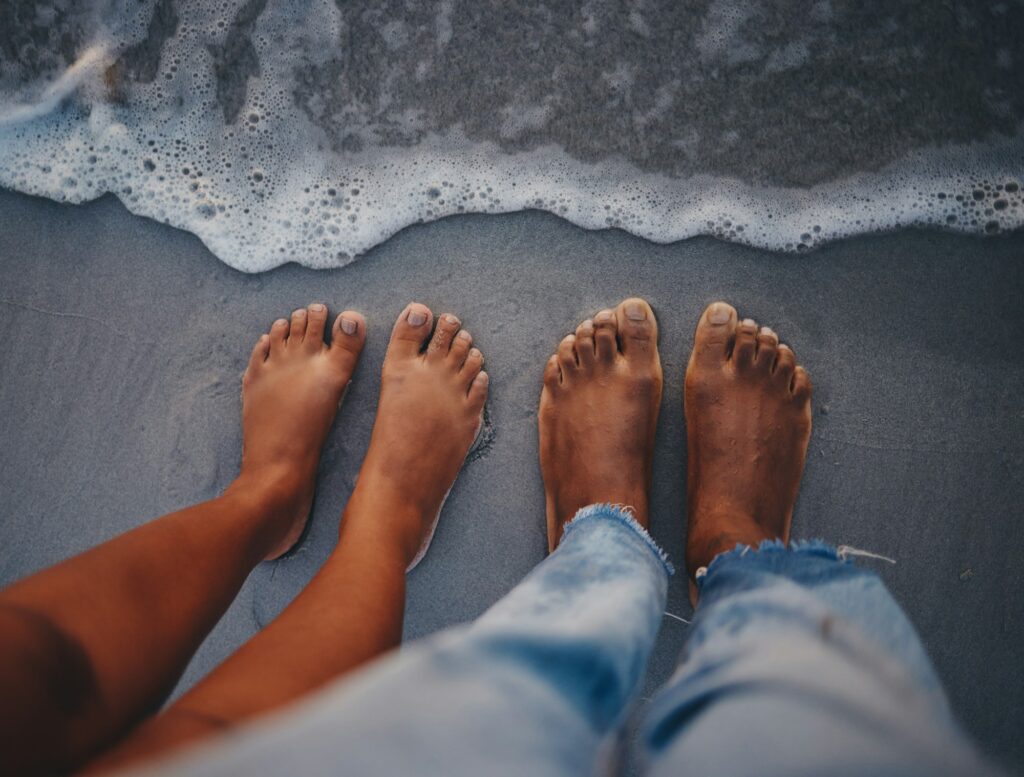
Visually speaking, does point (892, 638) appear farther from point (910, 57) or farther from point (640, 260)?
point (910, 57)

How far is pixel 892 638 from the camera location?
64 cm

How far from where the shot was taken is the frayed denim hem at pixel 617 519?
98 centimetres

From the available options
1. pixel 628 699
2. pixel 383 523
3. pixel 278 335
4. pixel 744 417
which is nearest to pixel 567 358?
pixel 744 417

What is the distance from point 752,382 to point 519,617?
2.58 feet

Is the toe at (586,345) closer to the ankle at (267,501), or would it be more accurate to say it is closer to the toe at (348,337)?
the toe at (348,337)

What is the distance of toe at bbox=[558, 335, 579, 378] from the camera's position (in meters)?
1.21

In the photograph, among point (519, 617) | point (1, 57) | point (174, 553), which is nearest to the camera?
point (519, 617)

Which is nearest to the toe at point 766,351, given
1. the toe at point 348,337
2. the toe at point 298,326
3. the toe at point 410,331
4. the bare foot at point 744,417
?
the bare foot at point 744,417

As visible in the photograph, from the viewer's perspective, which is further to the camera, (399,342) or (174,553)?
(399,342)

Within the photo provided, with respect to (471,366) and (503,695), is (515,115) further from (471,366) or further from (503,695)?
(503,695)

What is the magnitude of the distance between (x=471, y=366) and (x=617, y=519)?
42 centimetres

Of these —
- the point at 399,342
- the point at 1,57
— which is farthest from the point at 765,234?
the point at 1,57

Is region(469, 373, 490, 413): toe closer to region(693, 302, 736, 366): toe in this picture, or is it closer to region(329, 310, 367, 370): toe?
region(329, 310, 367, 370): toe

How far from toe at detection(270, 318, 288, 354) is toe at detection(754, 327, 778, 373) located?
94 cm
